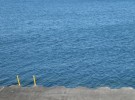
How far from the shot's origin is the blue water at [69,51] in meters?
61.6

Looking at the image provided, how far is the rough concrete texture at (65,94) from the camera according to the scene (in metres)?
37.6

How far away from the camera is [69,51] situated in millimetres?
78438

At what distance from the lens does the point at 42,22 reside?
118m

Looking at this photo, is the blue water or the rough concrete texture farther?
the blue water

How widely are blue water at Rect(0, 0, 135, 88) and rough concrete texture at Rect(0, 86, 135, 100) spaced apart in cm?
1850

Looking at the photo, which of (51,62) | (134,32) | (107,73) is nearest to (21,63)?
(51,62)

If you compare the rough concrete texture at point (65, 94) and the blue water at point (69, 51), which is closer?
the rough concrete texture at point (65, 94)

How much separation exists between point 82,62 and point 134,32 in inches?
1324

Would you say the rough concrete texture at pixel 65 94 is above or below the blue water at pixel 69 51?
above

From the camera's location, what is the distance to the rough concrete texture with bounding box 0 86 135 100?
3762cm

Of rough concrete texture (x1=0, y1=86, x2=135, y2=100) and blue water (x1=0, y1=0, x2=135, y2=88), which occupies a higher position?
rough concrete texture (x1=0, y1=86, x2=135, y2=100)

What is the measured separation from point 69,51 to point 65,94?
39724 mm

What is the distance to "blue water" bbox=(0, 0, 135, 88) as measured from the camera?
Answer: 61.6 m

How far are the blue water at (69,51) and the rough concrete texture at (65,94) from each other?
60.7 ft
